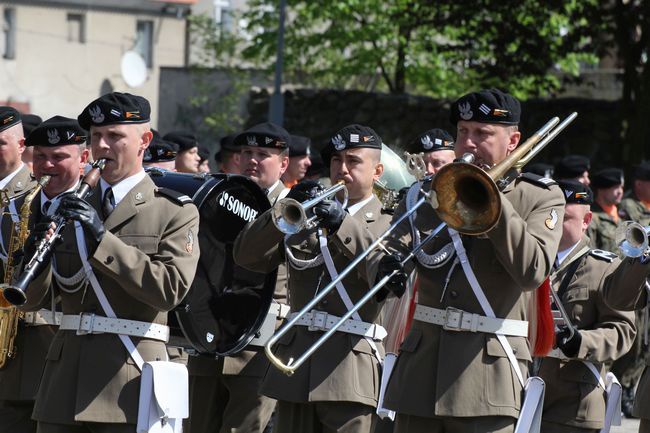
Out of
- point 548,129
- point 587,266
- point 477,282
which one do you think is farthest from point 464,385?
point 587,266

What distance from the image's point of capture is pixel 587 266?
27.4ft

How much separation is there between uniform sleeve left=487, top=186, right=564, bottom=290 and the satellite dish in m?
27.1

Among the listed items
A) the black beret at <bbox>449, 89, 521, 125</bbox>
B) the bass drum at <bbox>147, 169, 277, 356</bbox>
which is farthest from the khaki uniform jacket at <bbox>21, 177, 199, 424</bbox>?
the bass drum at <bbox>147, 169, 277, 356</bbox>

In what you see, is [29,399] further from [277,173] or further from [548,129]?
[548,129]

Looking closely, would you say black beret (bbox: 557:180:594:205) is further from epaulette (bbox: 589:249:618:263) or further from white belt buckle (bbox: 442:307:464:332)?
white belt buckle (bbox: 442:307:464:332)

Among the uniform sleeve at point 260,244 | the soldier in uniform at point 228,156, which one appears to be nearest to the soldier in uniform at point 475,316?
the uniform sleeve at point 260,244

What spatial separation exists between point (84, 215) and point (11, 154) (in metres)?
3.06

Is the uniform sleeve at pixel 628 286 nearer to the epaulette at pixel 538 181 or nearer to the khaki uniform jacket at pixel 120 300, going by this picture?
the epaulette at pixel 538 181

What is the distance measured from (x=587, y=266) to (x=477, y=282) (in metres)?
1.96

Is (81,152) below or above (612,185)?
above

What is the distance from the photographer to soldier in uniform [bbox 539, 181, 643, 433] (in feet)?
26.7

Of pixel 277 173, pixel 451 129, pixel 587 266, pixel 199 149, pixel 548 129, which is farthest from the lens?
pixel 451 129

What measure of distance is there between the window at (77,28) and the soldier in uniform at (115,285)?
101 ft

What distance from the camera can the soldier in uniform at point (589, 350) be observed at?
8.13 metres
